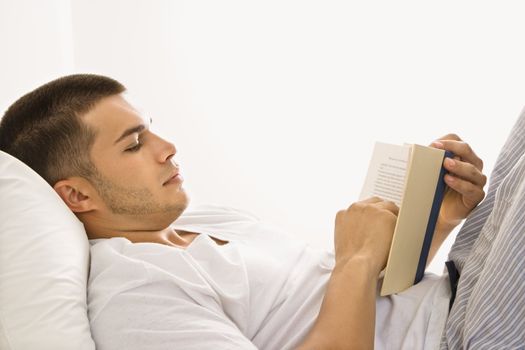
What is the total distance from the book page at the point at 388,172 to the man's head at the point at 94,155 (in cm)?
43

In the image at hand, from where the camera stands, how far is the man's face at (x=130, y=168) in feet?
3.88

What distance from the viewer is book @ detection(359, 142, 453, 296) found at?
3.27ft

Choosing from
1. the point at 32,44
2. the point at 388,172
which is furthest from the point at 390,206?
the point at 32,44

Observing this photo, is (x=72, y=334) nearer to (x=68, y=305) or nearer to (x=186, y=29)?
(x=68, y=305)

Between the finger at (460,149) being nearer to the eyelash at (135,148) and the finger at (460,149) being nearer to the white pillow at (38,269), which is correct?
the eyelash at (135,148)

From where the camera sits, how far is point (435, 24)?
1884 millimetres

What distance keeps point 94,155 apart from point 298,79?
1087mm

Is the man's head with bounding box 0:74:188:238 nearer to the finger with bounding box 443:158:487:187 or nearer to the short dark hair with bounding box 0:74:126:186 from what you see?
the short dark hair with bounding box 0:74:126:186

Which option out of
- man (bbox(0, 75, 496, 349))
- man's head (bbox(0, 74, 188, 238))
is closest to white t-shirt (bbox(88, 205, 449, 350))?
man (bbox(0, 75, 496, 349))

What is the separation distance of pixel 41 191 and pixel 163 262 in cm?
28

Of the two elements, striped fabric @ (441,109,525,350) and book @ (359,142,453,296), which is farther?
book @ (359,142,453,296)

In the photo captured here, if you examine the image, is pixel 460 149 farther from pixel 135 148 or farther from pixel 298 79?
pixel 298 79

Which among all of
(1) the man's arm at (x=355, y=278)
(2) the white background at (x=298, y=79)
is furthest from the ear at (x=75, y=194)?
(2) the white background at (x=298, y=79)

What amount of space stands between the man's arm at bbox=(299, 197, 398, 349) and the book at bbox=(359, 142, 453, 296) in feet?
0.10
